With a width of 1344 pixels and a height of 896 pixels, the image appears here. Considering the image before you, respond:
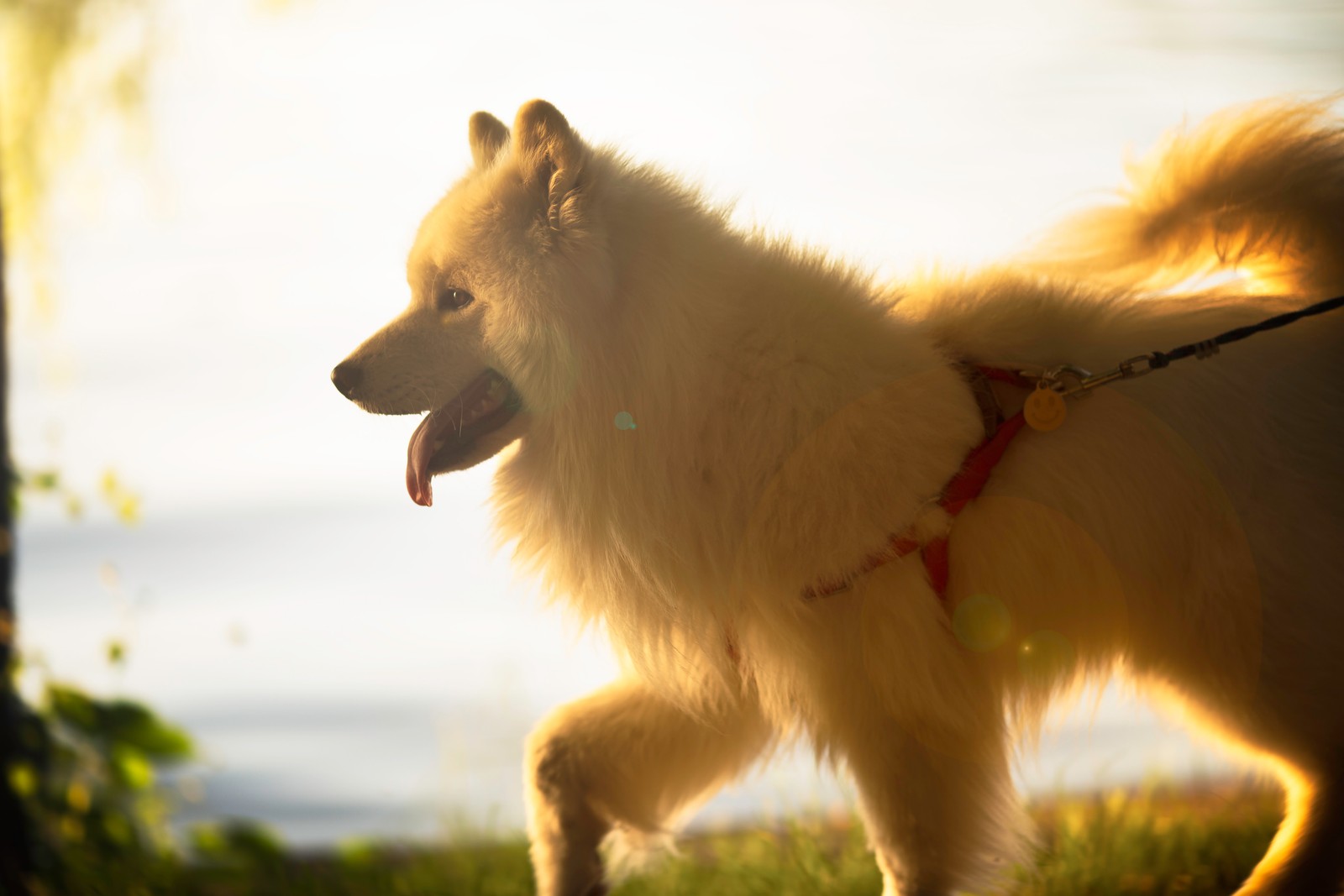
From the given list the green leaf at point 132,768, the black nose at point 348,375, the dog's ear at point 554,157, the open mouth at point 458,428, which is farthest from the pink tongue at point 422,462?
the green leaf at point 132,768

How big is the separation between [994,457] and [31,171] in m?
3.25

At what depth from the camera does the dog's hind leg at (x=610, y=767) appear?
2326 millimetres

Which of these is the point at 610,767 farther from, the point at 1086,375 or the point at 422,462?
the point at 1086,375

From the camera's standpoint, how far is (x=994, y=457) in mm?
1935

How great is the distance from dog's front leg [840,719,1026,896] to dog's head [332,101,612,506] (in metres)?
1.08

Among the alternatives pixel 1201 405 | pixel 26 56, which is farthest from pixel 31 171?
pixel 1201 405

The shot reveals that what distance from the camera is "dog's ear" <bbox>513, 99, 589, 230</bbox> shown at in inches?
75.8

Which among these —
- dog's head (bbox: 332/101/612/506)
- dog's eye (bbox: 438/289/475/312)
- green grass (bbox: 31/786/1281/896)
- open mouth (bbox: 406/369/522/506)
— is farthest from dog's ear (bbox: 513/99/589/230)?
green grass (bbox: 31/786/1281/896)

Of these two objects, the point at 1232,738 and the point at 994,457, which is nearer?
the point at 994,457

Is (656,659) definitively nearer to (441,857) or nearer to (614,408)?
(614,408)

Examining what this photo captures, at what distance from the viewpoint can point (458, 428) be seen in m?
2.02

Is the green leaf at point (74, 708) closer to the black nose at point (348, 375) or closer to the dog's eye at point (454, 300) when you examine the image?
the black nose at point (348, 375)

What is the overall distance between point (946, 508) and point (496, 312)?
1130 mm

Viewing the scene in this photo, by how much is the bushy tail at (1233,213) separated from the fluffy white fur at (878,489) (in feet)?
1.00
